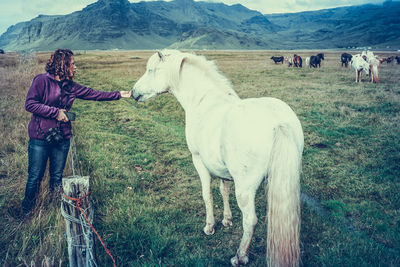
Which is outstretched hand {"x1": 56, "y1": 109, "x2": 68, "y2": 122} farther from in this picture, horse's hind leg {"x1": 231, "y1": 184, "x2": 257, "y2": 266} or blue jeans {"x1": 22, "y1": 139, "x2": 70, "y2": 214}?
horse's hind leg {"x1": 231, "y1": 184, "x2": 257, "y2": 266}

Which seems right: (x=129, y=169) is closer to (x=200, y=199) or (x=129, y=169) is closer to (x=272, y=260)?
(x=200, y=199)

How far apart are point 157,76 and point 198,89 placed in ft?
2.59

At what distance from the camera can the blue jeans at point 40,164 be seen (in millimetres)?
3703

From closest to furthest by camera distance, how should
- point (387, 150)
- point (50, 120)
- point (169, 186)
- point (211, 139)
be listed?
point (211, 139) < point (50, 120) < point (169, 186) < point (387, 150)

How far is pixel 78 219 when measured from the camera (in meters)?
2.61

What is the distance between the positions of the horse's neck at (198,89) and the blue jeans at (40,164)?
6.78 feet

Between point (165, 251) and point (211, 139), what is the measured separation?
1691mm

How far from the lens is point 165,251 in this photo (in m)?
3.40

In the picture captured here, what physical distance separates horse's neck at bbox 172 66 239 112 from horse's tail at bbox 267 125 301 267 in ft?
4.61

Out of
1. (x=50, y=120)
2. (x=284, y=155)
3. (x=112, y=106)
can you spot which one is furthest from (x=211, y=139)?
(x=112, y=106)

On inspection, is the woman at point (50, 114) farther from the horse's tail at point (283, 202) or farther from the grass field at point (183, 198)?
the horse's tail at point (283, 202)

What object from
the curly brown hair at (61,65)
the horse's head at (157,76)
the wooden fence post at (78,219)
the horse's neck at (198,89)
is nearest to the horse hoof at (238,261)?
the wooden fence post at (78,219)

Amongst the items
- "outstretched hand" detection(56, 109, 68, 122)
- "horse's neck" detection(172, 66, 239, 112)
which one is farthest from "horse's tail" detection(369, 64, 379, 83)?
"outstretched hand" detection(56, 109, 68, 122)

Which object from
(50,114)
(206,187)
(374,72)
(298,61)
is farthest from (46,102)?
(298,61)
